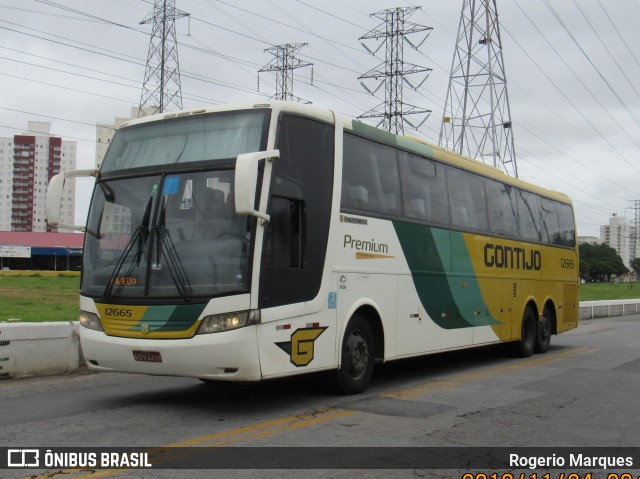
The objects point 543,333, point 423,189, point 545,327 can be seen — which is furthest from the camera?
point 545,327

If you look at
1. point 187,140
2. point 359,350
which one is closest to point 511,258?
point 359,350

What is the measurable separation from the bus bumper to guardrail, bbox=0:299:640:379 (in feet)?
10.6

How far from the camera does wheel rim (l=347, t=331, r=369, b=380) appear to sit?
8688mm

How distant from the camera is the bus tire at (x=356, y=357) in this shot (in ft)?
28.0

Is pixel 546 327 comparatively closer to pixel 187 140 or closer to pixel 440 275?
pixel 440 275

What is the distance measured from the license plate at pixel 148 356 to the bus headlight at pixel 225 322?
0.57 meters

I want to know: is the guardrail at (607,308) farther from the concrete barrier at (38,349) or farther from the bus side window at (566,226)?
the concrete barrier at (38,349)

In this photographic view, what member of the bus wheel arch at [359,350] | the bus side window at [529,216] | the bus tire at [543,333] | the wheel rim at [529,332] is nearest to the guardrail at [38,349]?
the bus wheel arch at [359,350]

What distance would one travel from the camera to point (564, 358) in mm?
14039

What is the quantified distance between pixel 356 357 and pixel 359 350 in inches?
4.1

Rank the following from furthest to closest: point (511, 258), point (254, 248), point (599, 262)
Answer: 1. point (599, 262)
2. point (511, 258)
3. point (254, 248)

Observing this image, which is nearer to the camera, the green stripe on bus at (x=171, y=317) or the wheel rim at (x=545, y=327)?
the green stripe on bus at (x=171, y=317)

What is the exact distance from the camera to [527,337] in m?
14.7

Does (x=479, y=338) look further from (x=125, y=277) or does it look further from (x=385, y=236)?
(x=125, y=277)
